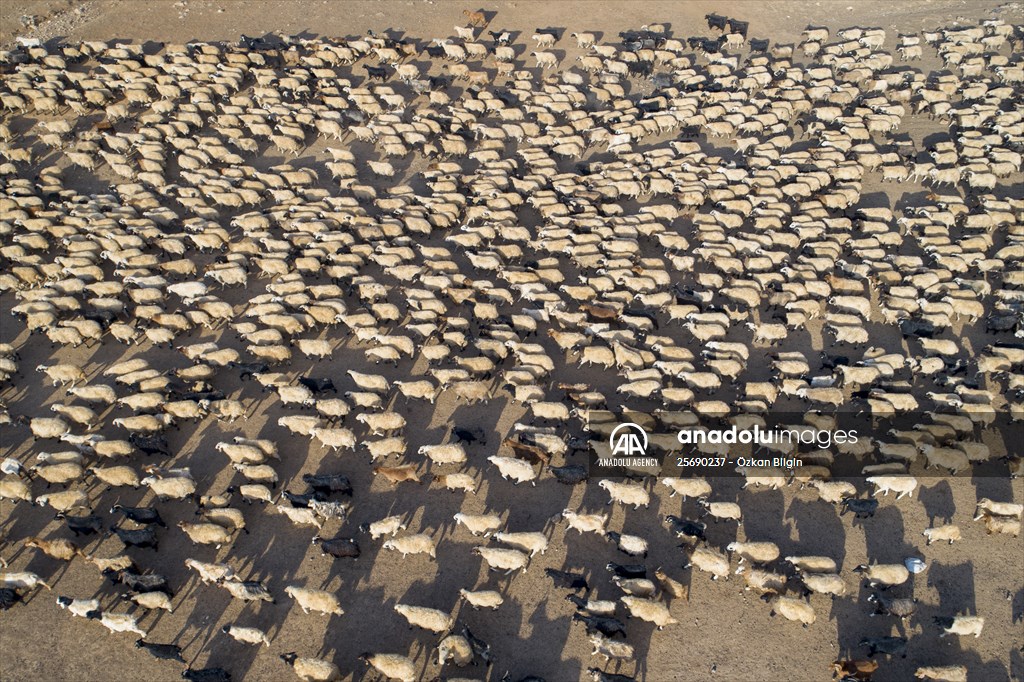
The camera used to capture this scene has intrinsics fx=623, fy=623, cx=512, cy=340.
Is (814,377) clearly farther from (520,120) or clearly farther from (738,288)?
(520,120)

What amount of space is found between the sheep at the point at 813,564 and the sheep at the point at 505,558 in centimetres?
610

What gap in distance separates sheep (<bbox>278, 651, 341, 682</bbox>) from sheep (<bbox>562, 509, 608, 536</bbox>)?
5.96 metres

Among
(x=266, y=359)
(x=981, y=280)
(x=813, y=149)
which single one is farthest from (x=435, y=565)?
(x=813, y=149)

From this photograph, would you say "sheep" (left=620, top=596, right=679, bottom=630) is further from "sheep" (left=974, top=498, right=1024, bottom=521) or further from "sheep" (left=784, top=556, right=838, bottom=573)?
"sheep" (left=974, top=498, right=1024, bottom=521)

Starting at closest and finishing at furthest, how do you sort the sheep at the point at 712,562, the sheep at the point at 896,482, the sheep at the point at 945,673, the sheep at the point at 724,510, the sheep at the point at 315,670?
the sheep at the point at 315,670 < the sheep at the point at 945,673 < the sheep at the point at 712,562 < the sheep at the point at 724,510 < the sheep at the point at 896,482

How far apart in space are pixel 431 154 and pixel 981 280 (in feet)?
70.7

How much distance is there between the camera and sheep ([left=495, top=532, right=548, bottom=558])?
47.4 ft

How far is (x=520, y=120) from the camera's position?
96.9ft

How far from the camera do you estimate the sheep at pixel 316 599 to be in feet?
43.9

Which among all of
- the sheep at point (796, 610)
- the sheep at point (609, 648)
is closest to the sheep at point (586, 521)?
the sheep at point (609, 648)

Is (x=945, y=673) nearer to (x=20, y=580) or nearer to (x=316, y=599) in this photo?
(x=316, y=599)

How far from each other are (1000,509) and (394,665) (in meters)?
14.7

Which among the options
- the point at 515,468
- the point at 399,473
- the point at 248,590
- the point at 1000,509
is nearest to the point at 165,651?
the point at 248,590

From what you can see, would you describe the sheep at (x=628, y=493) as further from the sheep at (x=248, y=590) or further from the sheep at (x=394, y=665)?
the sheep at (x=248, y=590)
